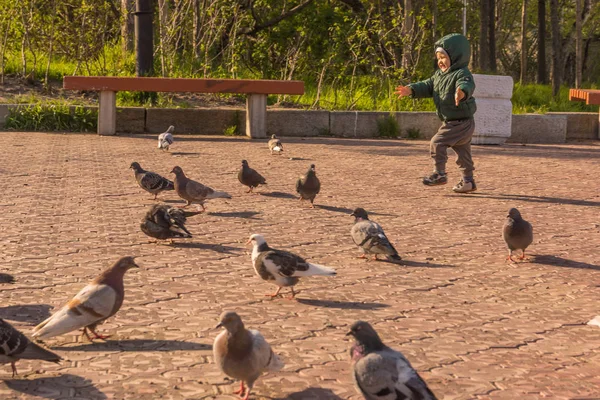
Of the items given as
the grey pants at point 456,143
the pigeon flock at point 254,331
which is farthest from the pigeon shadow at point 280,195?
the pigeon flock at point 254,331

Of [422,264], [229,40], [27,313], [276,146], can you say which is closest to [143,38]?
[229,40]

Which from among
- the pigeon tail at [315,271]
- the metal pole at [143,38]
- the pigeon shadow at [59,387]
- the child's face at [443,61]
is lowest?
the pigeon shadow at [59,387]

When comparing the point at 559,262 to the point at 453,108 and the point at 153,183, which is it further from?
the point at 153,183

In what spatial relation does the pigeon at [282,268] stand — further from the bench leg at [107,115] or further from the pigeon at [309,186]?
the bench leg at [107,115]

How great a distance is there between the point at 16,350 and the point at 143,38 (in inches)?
546

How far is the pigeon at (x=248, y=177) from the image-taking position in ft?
36.7

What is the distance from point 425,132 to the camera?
18266 millimetres

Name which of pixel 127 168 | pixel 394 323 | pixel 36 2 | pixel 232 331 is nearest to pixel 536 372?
pixel 394 323

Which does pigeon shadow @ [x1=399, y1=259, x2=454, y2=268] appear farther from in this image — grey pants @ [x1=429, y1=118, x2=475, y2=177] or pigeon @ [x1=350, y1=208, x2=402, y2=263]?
grey pants @ [x1=429, y1=118, x2=475, y2=177]

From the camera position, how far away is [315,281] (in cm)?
734

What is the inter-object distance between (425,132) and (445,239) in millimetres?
9467

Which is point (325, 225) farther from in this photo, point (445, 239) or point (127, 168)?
point (127, 168)

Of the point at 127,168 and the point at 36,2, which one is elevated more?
the point at 36,2

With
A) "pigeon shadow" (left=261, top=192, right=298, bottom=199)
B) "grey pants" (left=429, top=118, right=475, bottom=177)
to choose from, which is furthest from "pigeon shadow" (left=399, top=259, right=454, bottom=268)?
"grey pants" (left=429, top=118, right=475, bottom=177)
